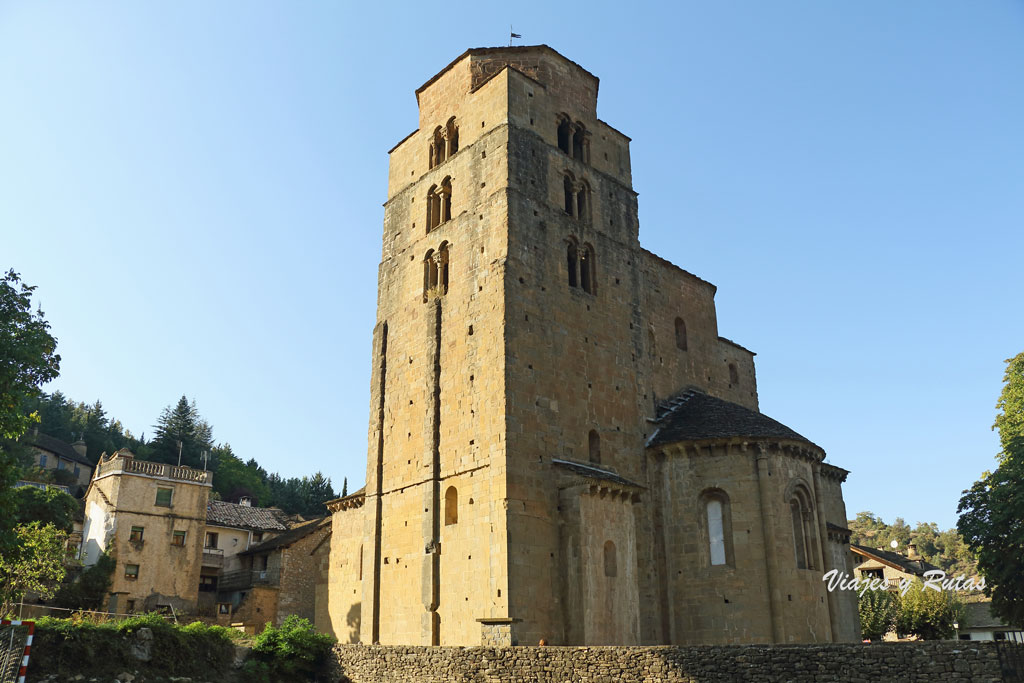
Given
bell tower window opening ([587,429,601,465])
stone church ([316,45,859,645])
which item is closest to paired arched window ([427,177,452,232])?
stone church ([316,45,859,645])

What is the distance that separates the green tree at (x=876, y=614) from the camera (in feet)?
128

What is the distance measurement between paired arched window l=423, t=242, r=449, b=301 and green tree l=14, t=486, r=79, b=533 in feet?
59.3

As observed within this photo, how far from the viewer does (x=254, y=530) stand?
4697cm

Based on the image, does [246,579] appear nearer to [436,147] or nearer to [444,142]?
[436,147]

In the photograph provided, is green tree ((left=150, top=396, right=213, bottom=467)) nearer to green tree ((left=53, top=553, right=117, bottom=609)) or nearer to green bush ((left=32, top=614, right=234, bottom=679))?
green tree ((left=53, top=553, right=117, bottom=609))

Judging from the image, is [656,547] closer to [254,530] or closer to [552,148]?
[552,148]

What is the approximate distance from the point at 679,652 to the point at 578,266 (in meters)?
15.7

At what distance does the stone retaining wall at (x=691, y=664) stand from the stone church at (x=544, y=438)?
246 centimetres

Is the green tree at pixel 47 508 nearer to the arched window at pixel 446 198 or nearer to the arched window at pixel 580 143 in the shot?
the arched window at pixel 446 198

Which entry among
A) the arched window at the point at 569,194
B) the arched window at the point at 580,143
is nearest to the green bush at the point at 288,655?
the arched window at the point at 569,194

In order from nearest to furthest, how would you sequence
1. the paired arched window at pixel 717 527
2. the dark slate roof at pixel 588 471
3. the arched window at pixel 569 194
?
the dark slate roof at pixel 588 471, the paired arched window at pixel 717 527, the arched window at pixel 569 194

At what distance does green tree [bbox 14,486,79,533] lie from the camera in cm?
3341

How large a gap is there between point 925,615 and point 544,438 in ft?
83.8

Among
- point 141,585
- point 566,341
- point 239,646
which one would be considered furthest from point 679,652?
point 141,585
